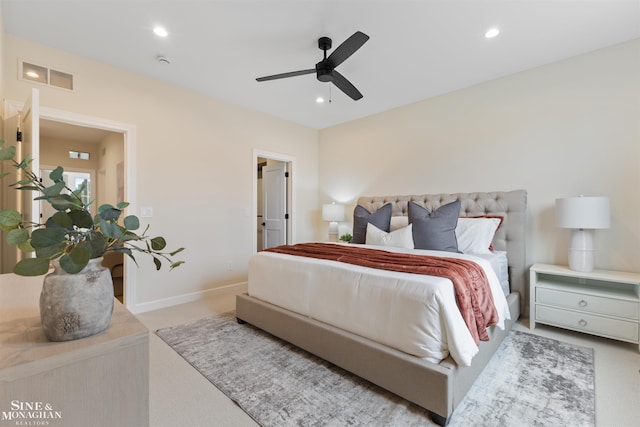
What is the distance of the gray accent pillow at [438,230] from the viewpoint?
291 cm

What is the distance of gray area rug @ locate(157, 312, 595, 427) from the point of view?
1.63 metres

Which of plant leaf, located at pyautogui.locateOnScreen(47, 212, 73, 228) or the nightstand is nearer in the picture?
plant leaf, located at pyautogui.locateOnScreen(47, 212, 73, 228)

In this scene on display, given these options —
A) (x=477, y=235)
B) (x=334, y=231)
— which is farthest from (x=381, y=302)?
(x=334, y=231)

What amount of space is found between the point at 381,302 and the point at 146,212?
290 cm

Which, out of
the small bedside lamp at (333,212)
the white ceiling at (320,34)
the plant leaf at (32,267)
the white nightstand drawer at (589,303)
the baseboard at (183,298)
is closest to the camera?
the plant leaf at (32,267)

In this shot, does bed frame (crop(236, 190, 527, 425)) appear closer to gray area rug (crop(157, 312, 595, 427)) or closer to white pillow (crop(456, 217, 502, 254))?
gray area rug (crop(157, 312, 595, 427))

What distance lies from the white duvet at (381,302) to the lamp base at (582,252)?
0.98m

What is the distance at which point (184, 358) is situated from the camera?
7.48ft

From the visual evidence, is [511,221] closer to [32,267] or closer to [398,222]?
[398,222]

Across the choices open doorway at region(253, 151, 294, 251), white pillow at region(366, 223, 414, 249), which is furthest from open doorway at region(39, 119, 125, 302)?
white pillow at region(366, 223, 414, 249)

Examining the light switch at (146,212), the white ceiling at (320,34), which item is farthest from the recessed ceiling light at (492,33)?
the light switch at (146,212)

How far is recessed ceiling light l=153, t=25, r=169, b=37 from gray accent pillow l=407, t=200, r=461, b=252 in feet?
9.96

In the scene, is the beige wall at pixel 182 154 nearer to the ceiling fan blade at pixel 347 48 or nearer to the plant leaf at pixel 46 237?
the ceiling fan blade at pixel 347 48

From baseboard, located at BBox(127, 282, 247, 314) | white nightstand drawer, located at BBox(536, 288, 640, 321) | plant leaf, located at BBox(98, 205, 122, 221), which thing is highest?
plant leaf, located at BBox(98, 205, 122, 221)
